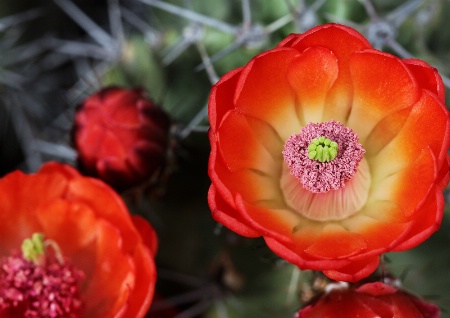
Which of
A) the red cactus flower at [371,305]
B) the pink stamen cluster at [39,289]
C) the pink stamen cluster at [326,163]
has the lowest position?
the pink stamen cluster at [39,289]

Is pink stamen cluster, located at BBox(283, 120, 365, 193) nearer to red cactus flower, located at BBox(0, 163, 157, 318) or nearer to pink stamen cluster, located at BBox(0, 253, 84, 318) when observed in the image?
red cactus flower, located at BBox(0, 163, 157, 318)

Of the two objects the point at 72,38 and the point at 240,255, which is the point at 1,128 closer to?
the point at 72,38

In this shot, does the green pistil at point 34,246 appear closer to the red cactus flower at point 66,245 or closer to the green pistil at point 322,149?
the red cactus flower at point 66,245

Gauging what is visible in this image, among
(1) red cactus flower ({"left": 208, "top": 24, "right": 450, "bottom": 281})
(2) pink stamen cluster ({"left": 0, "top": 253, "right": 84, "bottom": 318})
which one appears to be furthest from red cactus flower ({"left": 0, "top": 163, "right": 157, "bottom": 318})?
(1) red cactus flower ({"left": 208, "top": 24, "right": 450, "bottom": 281})

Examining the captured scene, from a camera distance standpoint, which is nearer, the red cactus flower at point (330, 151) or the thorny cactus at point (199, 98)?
the red cactus flower at point (330, 151)

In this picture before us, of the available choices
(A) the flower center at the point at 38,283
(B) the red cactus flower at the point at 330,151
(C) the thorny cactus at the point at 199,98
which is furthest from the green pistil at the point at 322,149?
(A) the flower center at the point at 38,283

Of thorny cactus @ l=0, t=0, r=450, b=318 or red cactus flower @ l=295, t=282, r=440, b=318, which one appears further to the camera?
thorny cactus @ l=0, t=0, r=450, b=318

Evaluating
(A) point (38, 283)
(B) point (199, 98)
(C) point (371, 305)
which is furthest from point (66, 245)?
(C) point (371, 305)

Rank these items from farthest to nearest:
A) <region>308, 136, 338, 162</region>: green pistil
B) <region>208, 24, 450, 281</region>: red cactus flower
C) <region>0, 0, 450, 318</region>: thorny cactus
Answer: <region>0, 0, 450, 318</region>: thorny cactus
<region>308, 136, 338, 162</region>: green pistil
<region>208, 24, 450, 281</region>: red cactus flower
